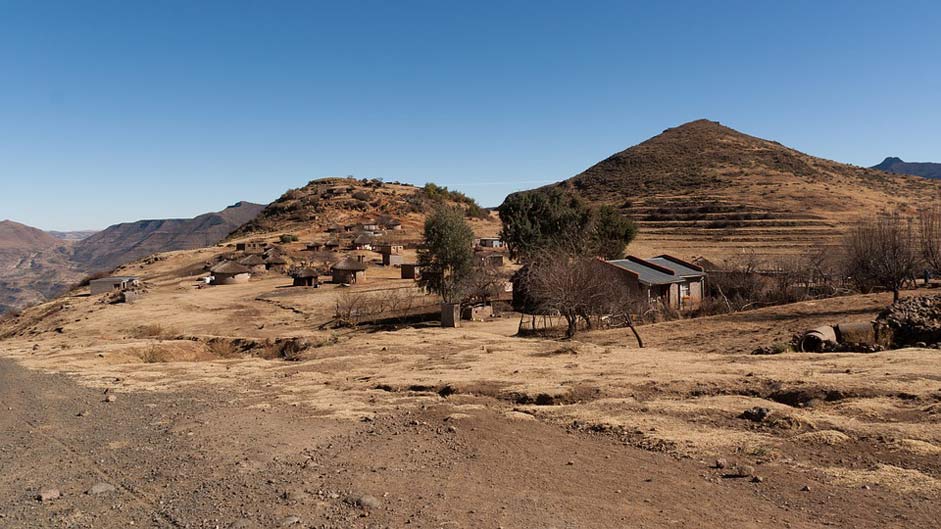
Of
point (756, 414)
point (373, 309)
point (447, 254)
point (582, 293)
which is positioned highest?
point (447, 254)

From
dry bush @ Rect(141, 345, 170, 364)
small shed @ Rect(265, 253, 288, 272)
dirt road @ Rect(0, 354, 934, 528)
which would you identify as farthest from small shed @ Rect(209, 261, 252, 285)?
dirt road @ Rect(0, 354, 934, 528)

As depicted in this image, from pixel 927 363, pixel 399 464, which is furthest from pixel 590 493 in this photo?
pixel 927 363

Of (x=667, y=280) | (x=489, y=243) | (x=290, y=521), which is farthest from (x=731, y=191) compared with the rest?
(x=290, y=521)

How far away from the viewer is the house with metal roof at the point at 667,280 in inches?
1214

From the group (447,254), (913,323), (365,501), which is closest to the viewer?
(365,501)

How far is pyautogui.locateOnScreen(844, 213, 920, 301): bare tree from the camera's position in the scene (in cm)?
2355

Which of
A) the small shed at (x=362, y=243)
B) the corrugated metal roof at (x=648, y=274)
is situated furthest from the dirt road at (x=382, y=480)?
the small shed at (x=362, y=243)

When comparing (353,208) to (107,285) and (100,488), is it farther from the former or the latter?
(100,488)

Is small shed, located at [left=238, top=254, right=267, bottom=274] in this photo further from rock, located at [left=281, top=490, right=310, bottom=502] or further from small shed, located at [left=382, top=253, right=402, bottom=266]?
rock, located at [left=281, top=490, right=310, bottom=502]

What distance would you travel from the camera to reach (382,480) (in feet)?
25.8

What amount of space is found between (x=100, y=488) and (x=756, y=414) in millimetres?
9197

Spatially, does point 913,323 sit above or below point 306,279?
below

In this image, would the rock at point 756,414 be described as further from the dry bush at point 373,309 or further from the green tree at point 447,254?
the green tree at point 447,254

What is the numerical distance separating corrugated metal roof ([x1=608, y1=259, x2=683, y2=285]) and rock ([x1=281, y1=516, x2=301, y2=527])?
25.9 metres
